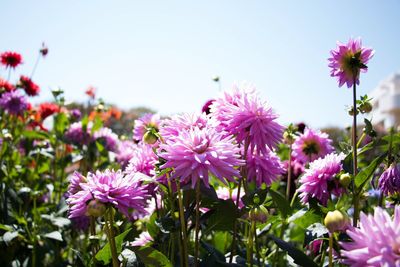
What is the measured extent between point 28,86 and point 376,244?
3.01 metres

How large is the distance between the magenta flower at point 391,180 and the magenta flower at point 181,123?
55 centimetres

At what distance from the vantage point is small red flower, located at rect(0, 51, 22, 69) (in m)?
3.26

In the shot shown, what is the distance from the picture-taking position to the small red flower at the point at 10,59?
3258 millimetres

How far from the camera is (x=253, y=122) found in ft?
3.81

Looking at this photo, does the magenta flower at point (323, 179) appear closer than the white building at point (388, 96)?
Yes

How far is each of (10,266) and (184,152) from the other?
1537 millimetres

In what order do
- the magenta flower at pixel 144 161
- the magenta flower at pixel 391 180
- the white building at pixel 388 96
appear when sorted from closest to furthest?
1. the magenta flower at pixel 391 180
2. the magenta flower at pixel 144 161
3. the white building at pixel 388 96

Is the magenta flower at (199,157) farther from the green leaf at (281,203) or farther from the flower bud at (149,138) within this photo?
the green leaf at (281,203)

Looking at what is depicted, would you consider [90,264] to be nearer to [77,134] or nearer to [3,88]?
[77,134]

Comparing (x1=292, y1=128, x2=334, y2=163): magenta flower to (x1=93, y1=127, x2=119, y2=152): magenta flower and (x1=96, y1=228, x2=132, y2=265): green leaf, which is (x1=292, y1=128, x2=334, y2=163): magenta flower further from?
(x1=93, y1=127, x2=119, y2=152): magenta flower

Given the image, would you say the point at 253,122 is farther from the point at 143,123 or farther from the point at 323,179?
the point at 143,123

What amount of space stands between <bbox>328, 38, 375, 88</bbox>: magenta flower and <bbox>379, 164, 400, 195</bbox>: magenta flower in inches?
11.0

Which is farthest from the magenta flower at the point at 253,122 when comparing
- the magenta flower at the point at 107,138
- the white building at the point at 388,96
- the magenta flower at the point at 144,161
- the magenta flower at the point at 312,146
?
the white building at the point at 388,96

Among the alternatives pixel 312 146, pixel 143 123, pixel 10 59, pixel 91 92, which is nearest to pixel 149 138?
pixel 143 123
